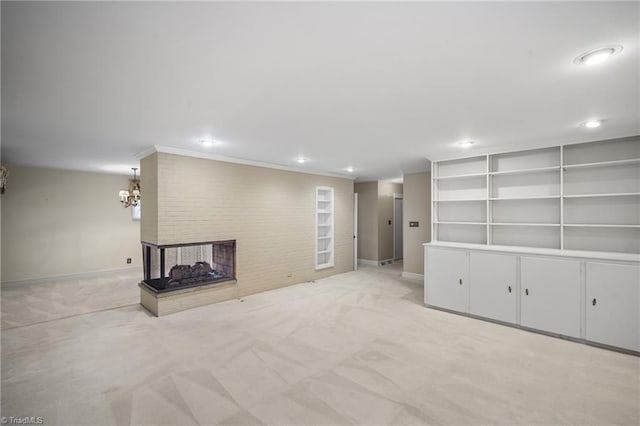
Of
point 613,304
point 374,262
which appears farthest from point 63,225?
point 613,304

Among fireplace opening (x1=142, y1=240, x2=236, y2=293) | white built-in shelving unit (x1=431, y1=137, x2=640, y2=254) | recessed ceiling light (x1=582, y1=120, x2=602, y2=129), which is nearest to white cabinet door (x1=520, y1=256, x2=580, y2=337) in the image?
white built-in shelving unit (x1=431, y1=137, x2=640, y2=254)

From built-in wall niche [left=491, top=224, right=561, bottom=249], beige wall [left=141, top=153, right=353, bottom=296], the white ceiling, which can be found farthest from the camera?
→ beige wall [left=141, top=153, right=353, bottom=296]

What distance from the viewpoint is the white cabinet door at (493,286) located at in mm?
4039

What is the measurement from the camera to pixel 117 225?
775 cm

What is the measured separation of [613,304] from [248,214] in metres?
5.29

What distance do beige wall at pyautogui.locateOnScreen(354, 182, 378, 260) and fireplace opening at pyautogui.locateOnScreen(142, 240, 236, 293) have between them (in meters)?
4.58

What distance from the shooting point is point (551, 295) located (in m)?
3.74

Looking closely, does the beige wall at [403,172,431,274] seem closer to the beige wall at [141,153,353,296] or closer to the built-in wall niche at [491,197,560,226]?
the beige wall at [141,153,353,296]

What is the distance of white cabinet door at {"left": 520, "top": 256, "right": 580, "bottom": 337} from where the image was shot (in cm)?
359

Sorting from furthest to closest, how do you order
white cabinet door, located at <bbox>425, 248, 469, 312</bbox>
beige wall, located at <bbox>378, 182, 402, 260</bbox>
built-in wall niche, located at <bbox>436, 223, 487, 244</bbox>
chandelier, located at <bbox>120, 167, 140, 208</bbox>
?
beige wall, located at <bbox>378, 182, 402, 260</bbox> < chandelier, located at <bbox>120, 167, 140, 208</bbox> < built-in wall niche, located at <bbox>436, 223, 487, 244</bbox> < white cabinet door, located at <bbox>425, 248, 469, 312</bbox>

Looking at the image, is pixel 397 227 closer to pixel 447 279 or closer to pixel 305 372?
pixel 447 279

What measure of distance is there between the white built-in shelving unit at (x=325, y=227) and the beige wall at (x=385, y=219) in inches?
78.9

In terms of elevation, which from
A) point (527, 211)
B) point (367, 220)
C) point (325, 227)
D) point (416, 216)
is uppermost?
point (527, 211)

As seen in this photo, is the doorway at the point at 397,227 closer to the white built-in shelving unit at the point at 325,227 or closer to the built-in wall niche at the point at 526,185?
the white built-in shelving unit at the point at 325,227
